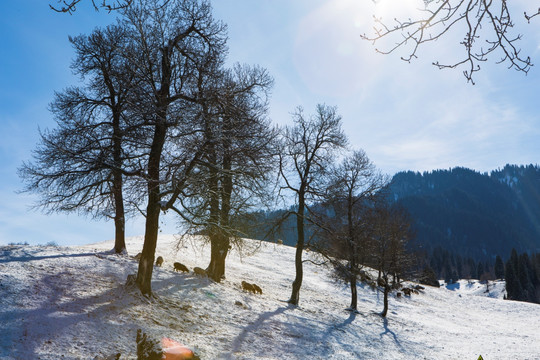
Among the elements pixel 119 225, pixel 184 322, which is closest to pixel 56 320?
pixel 184 322

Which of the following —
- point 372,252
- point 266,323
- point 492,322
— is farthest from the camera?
point 492,322

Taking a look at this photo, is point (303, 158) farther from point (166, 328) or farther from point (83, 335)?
point (83, 335)

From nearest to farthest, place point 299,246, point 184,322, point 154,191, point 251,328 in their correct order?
point 184,322 → point 154,191 → point 251,328 → point 299,246

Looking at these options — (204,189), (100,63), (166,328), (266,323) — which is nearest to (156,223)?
(204,189)

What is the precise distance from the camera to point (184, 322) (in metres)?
12.1

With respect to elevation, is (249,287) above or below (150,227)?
below

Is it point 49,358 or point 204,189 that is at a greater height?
point 204,189

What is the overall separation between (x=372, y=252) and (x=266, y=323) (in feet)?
44.1

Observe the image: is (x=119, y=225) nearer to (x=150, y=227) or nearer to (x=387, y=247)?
(x=150, y=227)

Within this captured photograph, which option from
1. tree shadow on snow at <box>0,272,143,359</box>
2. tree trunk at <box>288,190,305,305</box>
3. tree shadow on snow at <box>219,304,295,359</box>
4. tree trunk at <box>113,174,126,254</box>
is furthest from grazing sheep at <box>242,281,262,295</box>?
tree shadow on snow at <box>0,272,143,359</box>

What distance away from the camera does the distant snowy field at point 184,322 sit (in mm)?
8797

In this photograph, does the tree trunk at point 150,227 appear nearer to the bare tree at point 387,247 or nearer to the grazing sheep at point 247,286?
the grazing sheep at point 247,286

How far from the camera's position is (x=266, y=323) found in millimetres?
14766

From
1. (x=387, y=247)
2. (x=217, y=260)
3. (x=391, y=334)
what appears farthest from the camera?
(x=387, y=247)
